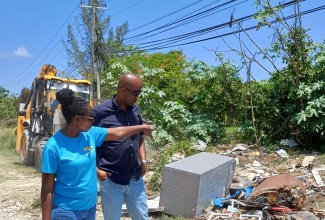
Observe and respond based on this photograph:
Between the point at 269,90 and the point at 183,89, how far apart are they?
2.77 m

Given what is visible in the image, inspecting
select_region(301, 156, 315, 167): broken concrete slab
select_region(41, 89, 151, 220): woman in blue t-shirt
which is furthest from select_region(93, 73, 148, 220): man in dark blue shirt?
select_region(301, 156, 315, 167): broken concrete slab

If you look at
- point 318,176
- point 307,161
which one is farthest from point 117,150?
point 307,161

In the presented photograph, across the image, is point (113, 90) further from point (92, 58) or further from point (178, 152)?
point (92, 58)

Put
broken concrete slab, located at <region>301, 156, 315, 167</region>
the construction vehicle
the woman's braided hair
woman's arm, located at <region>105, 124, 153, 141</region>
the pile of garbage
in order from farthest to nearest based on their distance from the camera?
1. the construction vehicle
2. broken concrete slab, located at <region>301, 156, 315, 167</region>
3. the pile of garbage
4. woman's arm, located at <region>105, 124, 153, 141</region>
5. the woman's braided hair

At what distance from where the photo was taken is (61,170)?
8.57ft

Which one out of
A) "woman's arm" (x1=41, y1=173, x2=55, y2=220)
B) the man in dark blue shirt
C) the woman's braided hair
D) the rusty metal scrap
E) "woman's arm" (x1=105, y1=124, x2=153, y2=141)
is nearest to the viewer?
"woman's arm" (x1=41, y1=173, x2=55, y2=220)

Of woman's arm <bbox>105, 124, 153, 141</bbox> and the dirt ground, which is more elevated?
woman's arm <bbox>105, 124, 153, 141</bbox>

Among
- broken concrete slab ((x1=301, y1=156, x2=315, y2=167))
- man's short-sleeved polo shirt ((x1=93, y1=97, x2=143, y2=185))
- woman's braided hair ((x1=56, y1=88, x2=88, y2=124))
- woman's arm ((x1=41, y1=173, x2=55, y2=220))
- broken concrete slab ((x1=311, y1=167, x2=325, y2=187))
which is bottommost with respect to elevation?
broken concrete slab ((x1=311, y1=167, x2=325, y2=187))

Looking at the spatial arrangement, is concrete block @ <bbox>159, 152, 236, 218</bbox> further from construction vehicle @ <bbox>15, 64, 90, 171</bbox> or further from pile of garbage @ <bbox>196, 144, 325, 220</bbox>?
construction vehicle @ <bbox>15, 64, 90, 171</bbox>

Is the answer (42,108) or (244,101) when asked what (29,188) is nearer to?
(42,108)

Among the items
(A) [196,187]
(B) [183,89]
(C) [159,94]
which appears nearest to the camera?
(A) [196,187]

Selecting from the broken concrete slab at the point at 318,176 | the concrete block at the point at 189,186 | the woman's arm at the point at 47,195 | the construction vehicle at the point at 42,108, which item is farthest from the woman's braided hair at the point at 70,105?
the construction vehicle at the point at 42,108

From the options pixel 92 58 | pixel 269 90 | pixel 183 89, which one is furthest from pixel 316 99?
pixel 92 58

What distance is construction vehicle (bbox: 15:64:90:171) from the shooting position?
10.6 m
